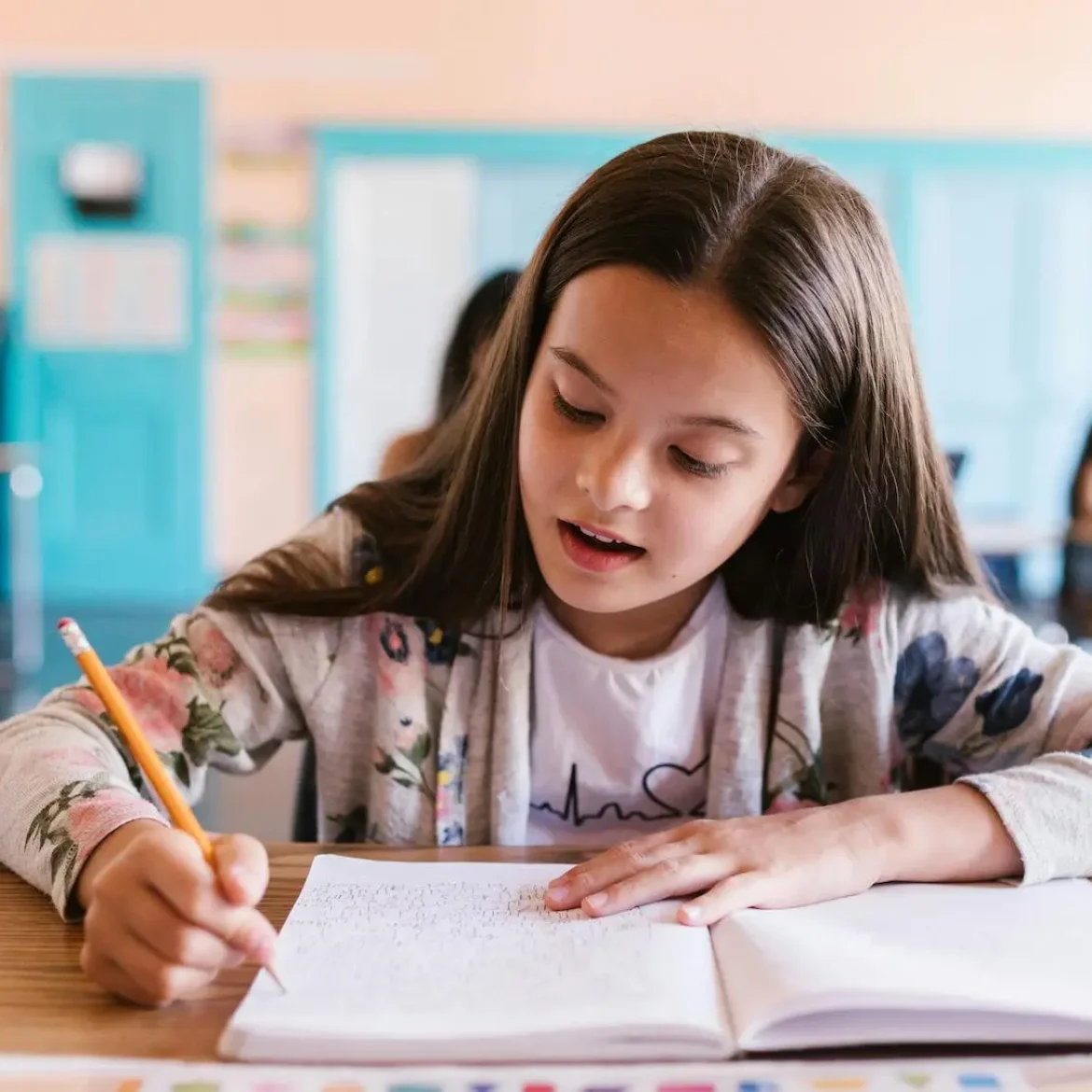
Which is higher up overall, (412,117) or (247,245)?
(412,117)

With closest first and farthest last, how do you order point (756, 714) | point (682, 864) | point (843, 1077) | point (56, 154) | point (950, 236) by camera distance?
point (843, 1077), point (682, 864), point (756, 714), point (56, 154), point (950, 236)

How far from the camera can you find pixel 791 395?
87 centimetres

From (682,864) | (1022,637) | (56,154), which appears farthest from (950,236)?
(682,864)

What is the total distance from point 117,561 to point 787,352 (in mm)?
4857

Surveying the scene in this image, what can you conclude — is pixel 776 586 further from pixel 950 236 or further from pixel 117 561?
pixel 950 236

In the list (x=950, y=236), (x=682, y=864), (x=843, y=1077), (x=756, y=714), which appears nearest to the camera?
(x=843, y=1077)

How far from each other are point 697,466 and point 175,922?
1.41ft

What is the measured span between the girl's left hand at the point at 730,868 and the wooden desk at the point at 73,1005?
18 centimetres

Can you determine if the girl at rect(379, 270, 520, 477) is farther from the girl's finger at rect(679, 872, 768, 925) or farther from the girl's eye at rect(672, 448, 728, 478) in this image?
the girl's finger at rect(679, 872, 768, 925)

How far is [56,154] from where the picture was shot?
524cm

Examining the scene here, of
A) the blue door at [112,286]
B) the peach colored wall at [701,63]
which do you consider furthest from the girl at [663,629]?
the peach colored wall at [701,63]

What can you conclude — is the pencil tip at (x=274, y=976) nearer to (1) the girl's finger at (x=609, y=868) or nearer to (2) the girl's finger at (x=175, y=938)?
(2) the girl's finger at (x=175, y=938)

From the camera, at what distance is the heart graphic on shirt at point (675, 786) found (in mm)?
1019

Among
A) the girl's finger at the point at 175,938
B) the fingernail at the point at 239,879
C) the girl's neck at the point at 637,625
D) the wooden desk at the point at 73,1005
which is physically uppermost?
the girl's neck at the point at 637,625
